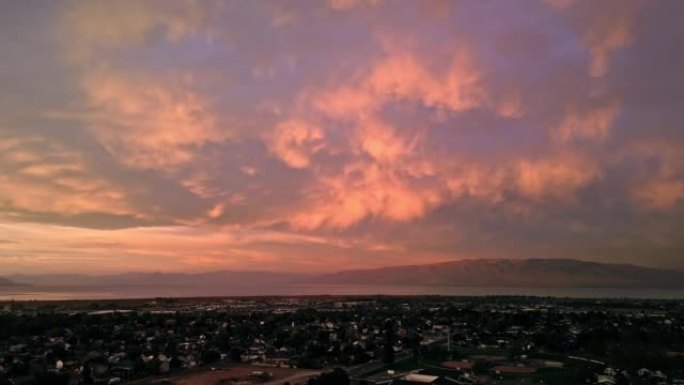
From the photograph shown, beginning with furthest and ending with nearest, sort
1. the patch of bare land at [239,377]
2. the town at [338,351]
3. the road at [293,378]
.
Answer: the town at [338,351]
the patch of bare land at [239,377]
the road at [293,378]

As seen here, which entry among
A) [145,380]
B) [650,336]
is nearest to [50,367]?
[145,380]

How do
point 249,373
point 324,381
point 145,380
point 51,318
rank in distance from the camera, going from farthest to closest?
point 51,318 → point 249,373 → point 145,380 → point 324,381

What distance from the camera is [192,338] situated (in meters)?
42.2

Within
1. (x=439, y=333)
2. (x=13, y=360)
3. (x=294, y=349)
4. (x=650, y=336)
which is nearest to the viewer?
(x=13, y=360)

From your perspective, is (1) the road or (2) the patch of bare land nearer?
(1) the road

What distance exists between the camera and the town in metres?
26.6

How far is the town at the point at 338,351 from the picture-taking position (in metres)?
26.6

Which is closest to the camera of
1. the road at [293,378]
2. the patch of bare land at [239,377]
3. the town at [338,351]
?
the road at [293,378]

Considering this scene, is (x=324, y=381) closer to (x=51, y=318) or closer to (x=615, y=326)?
(x=615, y=326)

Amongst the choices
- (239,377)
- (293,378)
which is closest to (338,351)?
(293,378)

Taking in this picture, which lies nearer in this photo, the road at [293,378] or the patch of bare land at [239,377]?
the road at [293,378]

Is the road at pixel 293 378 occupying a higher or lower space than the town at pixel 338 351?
lower

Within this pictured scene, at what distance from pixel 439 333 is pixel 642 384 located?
72.0ft

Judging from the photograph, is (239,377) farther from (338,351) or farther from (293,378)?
(338,351)
